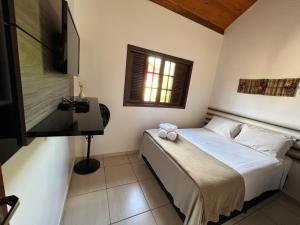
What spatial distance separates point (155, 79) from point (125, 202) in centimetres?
213

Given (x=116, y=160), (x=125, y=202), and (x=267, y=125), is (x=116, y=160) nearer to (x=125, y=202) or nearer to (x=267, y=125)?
(x=125, y=202)

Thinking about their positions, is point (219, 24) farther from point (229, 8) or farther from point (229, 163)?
point (229, 163)

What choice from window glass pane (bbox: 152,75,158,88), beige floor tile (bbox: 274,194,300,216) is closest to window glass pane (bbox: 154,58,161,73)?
window glass pane (bbox: 152,75,158,88)

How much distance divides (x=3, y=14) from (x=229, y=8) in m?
3.42

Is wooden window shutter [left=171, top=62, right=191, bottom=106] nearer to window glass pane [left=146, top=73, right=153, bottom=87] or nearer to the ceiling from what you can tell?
window glass pane [left=146, top=73, right=153, bottom=87]

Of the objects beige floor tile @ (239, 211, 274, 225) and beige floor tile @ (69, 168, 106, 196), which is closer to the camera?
beige floor tile @ (239, 211, 274, 225)

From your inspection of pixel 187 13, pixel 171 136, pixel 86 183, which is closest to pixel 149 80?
pixel 171 136

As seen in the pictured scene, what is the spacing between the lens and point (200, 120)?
342cm

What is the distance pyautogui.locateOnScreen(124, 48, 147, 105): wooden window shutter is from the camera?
2.40m

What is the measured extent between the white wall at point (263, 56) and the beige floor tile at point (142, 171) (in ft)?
7.06

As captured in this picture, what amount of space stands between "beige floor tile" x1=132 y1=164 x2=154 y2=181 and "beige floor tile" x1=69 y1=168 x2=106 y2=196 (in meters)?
0.53

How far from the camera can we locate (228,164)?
5.20 ft

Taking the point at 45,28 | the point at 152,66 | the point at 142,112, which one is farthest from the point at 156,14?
the point at 45,28

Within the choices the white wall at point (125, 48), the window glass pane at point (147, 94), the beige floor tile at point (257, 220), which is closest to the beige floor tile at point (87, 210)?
the white wall at point (125, 48)
